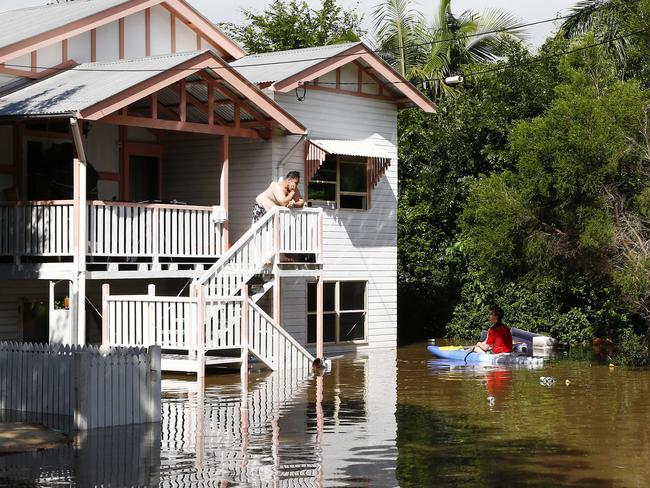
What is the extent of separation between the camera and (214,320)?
82.7 ft

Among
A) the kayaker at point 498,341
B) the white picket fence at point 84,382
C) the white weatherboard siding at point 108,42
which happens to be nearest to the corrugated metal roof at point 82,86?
the white weatherboard siding at point 108,42

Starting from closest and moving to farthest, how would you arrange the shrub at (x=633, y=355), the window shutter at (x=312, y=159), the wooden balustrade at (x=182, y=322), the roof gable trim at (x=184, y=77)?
the wooden balustrade at (x=182, y=322)
the roof gable trim at (x=184, y=77)
the shrub at (x=633, y=355)
the window shutter at (x=312, y=159)

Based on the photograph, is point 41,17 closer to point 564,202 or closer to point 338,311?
point 338,311

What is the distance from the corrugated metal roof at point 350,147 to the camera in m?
31.9

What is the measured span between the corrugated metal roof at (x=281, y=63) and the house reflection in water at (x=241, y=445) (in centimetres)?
1031

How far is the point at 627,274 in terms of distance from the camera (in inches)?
1063

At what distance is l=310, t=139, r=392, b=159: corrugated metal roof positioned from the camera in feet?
105

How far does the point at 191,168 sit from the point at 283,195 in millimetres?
4277

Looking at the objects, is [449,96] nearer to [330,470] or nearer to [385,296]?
[385,296]

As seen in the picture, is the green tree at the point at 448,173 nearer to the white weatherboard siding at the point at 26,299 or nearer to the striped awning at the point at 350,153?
the striped awning at the point at 350,153

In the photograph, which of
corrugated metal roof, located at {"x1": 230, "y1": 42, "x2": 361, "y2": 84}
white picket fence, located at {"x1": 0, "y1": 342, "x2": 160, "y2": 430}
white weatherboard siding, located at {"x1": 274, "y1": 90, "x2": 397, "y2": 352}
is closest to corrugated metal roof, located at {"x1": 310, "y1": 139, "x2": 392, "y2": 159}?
white weatherboard siding, located at {"x1": 274, "y1": 90, "x2": 397, "y2": 352}

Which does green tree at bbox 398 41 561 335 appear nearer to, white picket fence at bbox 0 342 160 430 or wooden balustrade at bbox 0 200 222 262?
wooden balustrade at bbox 0 200 222 262

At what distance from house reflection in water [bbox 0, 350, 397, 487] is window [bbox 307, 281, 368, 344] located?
9.09 m

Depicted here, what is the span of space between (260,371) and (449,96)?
2102 cm
